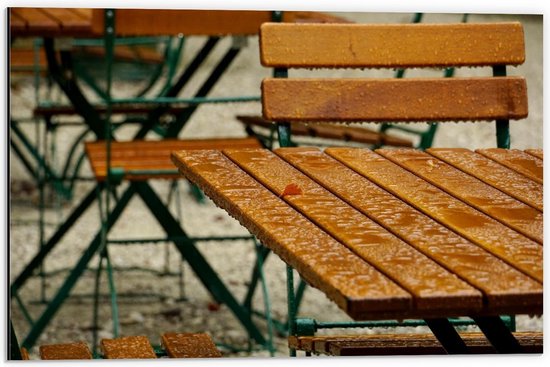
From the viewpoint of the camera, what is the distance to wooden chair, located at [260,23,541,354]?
2.73 m

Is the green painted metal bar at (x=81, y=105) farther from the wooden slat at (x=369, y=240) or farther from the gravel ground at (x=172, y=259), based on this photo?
the wooden slat at (x=369, y=240)

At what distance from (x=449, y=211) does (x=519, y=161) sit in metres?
0.46

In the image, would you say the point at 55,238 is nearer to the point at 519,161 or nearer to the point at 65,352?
the point at 65,352

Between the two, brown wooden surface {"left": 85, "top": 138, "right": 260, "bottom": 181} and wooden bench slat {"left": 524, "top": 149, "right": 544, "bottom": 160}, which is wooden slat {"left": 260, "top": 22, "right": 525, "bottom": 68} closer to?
wooden bench slat {"left": 524, "top": 149, "right": 544, "bottom": 160}

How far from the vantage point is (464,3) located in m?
2.81

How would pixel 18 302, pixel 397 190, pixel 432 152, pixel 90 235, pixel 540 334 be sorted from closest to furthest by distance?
pixel 397 190
pixel 432 152
pixel 540 334
pixel 18 302
pixel 90 235

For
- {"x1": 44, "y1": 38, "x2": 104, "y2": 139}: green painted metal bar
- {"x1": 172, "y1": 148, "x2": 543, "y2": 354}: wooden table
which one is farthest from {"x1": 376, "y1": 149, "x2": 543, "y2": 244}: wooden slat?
{"x1": 44, "y1": 38, "x2": 104, "y2": 139}: green painted metal bar

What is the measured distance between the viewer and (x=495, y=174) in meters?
2.16

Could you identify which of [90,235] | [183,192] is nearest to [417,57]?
[90,235]

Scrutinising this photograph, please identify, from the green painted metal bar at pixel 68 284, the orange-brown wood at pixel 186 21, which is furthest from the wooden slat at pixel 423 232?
the green painted metal bar at pixel 68 284

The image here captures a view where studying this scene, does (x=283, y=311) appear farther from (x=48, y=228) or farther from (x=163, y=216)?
(x=48, y=228)

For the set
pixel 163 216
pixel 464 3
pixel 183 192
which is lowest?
pixel 183 192

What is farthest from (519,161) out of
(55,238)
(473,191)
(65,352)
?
(55,238)

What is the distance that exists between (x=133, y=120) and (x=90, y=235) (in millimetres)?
1226
